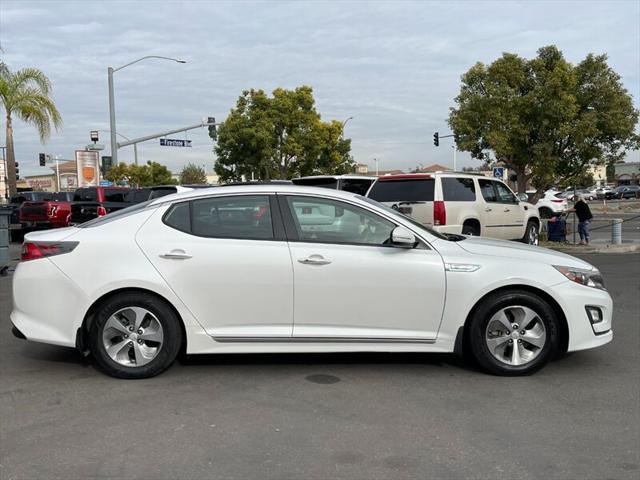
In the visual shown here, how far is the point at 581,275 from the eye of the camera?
521 cm

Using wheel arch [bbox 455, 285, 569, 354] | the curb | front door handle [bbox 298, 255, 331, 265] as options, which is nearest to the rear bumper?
front door handle [bbox 298, 255, 331, 265]

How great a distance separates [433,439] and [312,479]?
94 centimetres

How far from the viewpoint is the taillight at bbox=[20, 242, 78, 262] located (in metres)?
5.05

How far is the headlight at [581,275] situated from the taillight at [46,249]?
13.5 ft

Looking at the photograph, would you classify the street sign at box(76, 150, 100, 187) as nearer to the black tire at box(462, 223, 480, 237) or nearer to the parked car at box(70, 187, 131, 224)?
the parked car at box(70, 187, 131, 224)

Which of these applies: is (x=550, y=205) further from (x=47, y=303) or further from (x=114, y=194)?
(x=47, y=303)

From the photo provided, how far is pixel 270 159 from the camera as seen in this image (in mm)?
40406

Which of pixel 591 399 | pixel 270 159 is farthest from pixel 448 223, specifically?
pixel 270 159

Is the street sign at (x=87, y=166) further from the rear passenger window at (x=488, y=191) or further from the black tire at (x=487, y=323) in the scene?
the black tire at (x=487, y=323)

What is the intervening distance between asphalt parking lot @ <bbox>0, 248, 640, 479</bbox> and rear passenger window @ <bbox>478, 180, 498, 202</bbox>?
8.07m

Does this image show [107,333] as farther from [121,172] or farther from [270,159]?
[121,172]

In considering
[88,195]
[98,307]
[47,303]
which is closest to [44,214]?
[88,195]

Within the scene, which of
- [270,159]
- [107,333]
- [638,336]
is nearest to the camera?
[107,333]

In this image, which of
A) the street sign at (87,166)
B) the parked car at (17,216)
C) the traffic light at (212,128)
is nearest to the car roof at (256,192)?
the parked car at (17,216)
